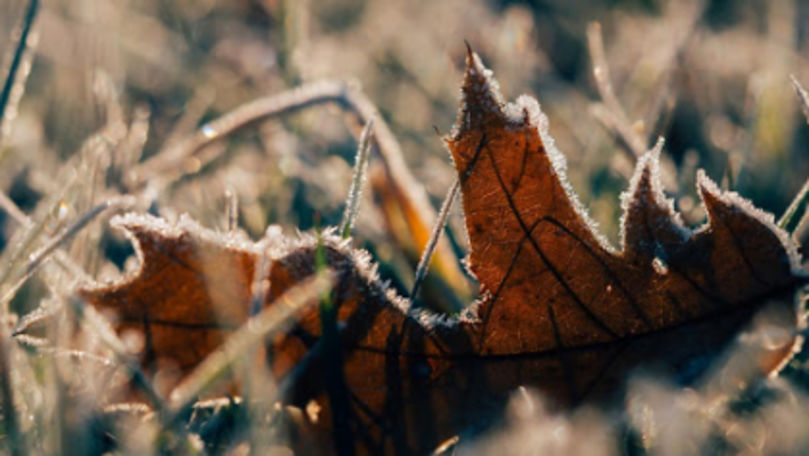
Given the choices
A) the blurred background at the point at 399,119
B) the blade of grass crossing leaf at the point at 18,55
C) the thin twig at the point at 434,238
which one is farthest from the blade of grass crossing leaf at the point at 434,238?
the blade of grass crossing leaf at the point at 18,55

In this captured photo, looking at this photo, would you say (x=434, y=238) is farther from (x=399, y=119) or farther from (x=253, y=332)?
(x=399, y=119)

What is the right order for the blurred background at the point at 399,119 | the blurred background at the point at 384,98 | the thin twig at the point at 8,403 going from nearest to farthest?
the thin twig at the point at 8,403
the blurred background at the point at 399,119
the blurred background at the point at 384,98

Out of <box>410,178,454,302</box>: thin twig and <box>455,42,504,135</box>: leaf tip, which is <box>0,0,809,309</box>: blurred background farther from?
<box>455,42,504,135</box>: leaf tip

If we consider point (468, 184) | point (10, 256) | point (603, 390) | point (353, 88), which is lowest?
point (603, 390)

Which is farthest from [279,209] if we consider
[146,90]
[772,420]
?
[146,90]

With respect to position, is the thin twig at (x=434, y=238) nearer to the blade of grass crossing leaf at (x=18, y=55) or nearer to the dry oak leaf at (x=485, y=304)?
the dry oak leaf at (x=485, y=304)

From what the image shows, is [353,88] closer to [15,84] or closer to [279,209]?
[279,209]

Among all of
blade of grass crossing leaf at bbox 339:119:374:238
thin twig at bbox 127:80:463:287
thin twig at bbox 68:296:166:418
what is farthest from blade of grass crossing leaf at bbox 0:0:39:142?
blade of grass crossing leaf at bbox 339:119:374:238
